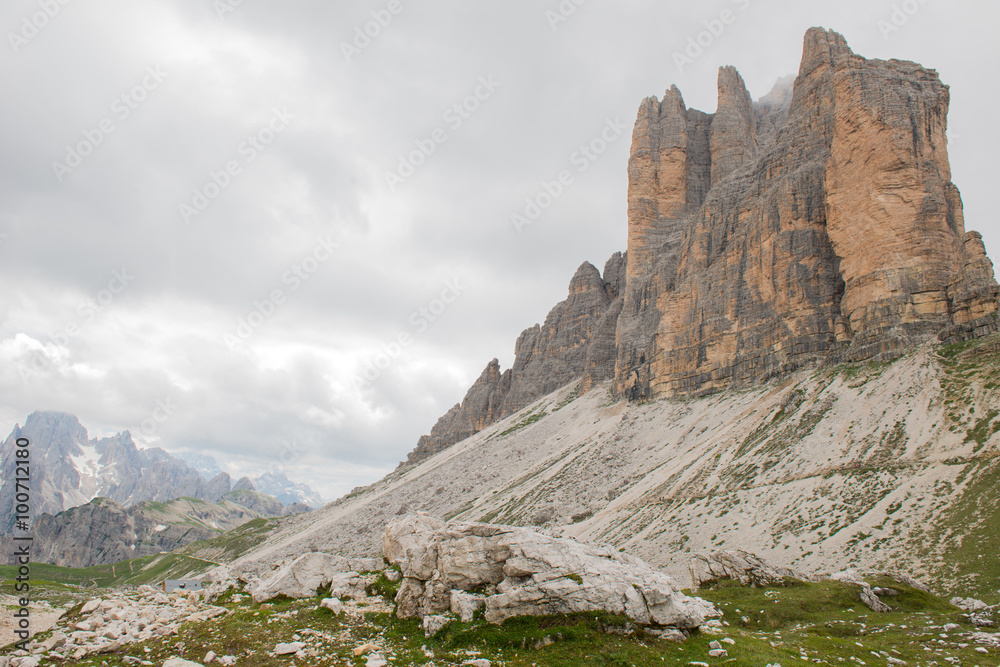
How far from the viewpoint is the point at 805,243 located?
6925cm

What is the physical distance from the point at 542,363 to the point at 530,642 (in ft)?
426

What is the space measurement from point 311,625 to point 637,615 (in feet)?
32.0

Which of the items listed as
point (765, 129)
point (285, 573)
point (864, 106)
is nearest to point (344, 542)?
point (285, 573)

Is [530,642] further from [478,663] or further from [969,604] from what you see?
[969,604]

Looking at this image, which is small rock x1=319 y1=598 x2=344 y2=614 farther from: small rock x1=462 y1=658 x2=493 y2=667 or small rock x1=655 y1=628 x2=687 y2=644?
small rock x1=655 y1=628 x2=687 y2=644

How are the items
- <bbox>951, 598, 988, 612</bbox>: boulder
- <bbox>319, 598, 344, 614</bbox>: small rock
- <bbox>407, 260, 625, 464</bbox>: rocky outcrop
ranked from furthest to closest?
<bbox>407, 260, 625, 464</bbox>: rocky outcrop → <bbox>951, 598, 988, 612</bbox>: boulder → <bbox>319, 598, 344, 614</bbox>: small rock

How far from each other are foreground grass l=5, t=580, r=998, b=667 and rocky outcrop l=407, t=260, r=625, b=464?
110093mm

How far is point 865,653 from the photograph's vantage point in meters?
15.9

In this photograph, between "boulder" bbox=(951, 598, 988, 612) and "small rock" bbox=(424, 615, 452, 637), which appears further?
"boulder" bbox=(951, 598, 988, 612)

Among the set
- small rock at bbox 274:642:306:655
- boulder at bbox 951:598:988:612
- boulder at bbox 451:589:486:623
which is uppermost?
boulder at bbox 451:589:486:623

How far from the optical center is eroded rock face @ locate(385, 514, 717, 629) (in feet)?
51.6

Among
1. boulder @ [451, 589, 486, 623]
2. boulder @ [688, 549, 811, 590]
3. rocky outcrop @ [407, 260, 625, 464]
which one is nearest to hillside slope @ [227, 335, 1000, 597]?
boulder @ [688, 549, 811, 590]

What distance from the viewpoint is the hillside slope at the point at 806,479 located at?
30.3 metres

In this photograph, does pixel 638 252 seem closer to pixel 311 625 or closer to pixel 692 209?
pixel 692 209
